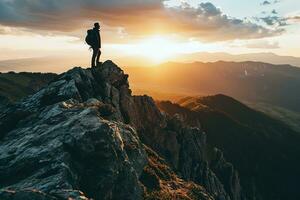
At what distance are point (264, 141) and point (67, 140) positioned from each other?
590 ft

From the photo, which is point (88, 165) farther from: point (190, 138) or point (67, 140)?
point (190, 138)

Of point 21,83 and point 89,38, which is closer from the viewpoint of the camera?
point 89,38

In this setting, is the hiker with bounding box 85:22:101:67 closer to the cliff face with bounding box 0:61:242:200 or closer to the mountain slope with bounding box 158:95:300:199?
the cliff face with bounding box 0:61:242:200

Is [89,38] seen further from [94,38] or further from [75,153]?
[75,153]

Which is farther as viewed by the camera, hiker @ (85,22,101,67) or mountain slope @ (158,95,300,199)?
mountain slope @ (158,95,300,199)

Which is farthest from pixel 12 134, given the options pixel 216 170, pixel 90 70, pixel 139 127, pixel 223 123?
pixel 223 123

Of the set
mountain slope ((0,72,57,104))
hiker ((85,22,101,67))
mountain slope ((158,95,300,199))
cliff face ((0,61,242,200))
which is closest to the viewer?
cliff face ((0,61,242,200))

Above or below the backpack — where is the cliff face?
below

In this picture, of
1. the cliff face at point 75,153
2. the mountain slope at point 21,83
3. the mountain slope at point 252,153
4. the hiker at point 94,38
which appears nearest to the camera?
the cliff face at point 75,153

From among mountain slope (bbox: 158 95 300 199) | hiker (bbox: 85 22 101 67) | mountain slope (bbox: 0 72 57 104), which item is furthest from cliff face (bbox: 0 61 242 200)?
mountain slope (bbox: 158 95 300 199)

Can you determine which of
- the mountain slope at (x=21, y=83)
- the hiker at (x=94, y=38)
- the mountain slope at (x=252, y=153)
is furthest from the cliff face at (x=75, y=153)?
the mountain slope at (x=252, y=153)

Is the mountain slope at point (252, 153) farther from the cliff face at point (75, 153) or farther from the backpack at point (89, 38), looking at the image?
the cliff face at point (75, 153)

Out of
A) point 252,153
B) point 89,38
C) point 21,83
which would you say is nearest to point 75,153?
point 89,38

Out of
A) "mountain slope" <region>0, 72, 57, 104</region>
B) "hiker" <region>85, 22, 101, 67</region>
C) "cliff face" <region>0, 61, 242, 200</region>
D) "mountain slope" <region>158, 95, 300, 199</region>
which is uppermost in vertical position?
"hiker" <region>85, 22, 101, 67</region>
